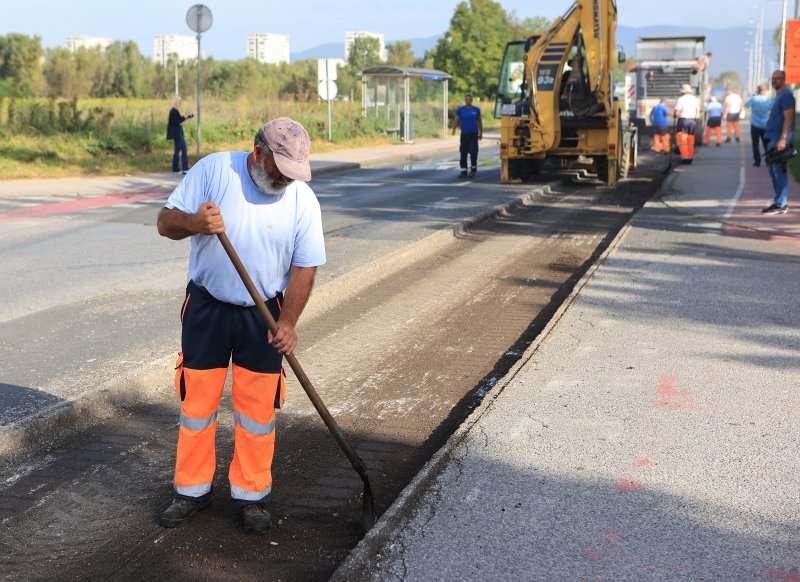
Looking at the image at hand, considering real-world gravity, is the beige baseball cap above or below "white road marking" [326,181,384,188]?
above

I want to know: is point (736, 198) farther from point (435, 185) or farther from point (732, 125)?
point (732, 125)

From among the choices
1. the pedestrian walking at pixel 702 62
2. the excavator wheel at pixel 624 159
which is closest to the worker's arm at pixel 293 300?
the excavator wheel at pixel 624 159

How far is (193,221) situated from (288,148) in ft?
1.55

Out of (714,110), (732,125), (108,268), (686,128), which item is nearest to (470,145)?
(686,128)

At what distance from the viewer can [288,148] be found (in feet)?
12.7

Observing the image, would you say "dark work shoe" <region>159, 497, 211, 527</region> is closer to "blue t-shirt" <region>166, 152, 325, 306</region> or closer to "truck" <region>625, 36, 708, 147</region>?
"blue t-shirt" <region>166, 152, 325, 306</region>

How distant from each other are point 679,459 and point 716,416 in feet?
A: 2.46

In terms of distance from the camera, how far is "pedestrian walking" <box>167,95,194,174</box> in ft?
70.5

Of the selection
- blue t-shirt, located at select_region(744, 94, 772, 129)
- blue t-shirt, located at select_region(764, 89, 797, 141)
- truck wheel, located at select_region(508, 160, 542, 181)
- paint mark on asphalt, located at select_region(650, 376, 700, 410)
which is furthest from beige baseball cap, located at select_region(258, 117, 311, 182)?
blue t-shirt, located at select_region(744, 94, 772, 129)

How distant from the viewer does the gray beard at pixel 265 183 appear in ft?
13.1

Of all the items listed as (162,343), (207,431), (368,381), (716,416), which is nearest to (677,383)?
(716,416)

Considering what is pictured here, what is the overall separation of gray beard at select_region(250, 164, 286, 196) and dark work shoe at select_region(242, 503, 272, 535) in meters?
1.35

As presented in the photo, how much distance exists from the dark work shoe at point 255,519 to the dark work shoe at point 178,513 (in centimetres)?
25

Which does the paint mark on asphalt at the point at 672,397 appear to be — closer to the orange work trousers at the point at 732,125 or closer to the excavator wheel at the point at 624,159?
the excavator wheel at the point at 624,159
